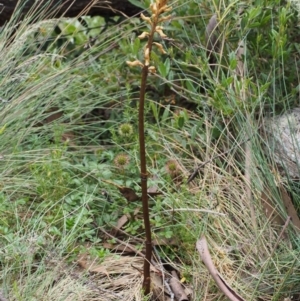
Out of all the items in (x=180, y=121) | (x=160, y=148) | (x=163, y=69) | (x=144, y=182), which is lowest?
(x=160, y=148)

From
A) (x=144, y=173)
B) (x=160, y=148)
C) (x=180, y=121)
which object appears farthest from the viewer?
(x=160, y=148)

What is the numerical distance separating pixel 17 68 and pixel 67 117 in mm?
350

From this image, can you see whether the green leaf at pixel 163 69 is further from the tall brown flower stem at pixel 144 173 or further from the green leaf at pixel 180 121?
the tall brown flower stem at pixel 144 173

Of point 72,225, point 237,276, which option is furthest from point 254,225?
point 72,225

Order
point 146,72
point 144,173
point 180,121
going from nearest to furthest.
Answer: point 146,72
point 144,173
point 180,121

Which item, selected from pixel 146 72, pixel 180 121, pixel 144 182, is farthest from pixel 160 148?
pixel 146 72

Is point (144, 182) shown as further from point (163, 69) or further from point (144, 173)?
point (163, 69)

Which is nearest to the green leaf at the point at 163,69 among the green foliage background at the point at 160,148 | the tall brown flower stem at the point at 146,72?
the green foliage background at the point at 160,148

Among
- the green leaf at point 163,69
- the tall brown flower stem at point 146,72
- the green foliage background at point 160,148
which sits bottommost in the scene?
the green foliage background at point 160,148

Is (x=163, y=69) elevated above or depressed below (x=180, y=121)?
above

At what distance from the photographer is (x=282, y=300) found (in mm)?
2367

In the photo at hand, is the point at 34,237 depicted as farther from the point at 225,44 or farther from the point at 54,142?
the point at 225,44

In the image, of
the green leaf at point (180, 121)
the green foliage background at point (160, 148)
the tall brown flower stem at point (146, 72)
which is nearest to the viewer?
the tall brown flower stem at point (146, 72)

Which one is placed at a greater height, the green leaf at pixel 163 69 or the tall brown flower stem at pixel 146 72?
the tall brown flower stem at pixel 146 72
